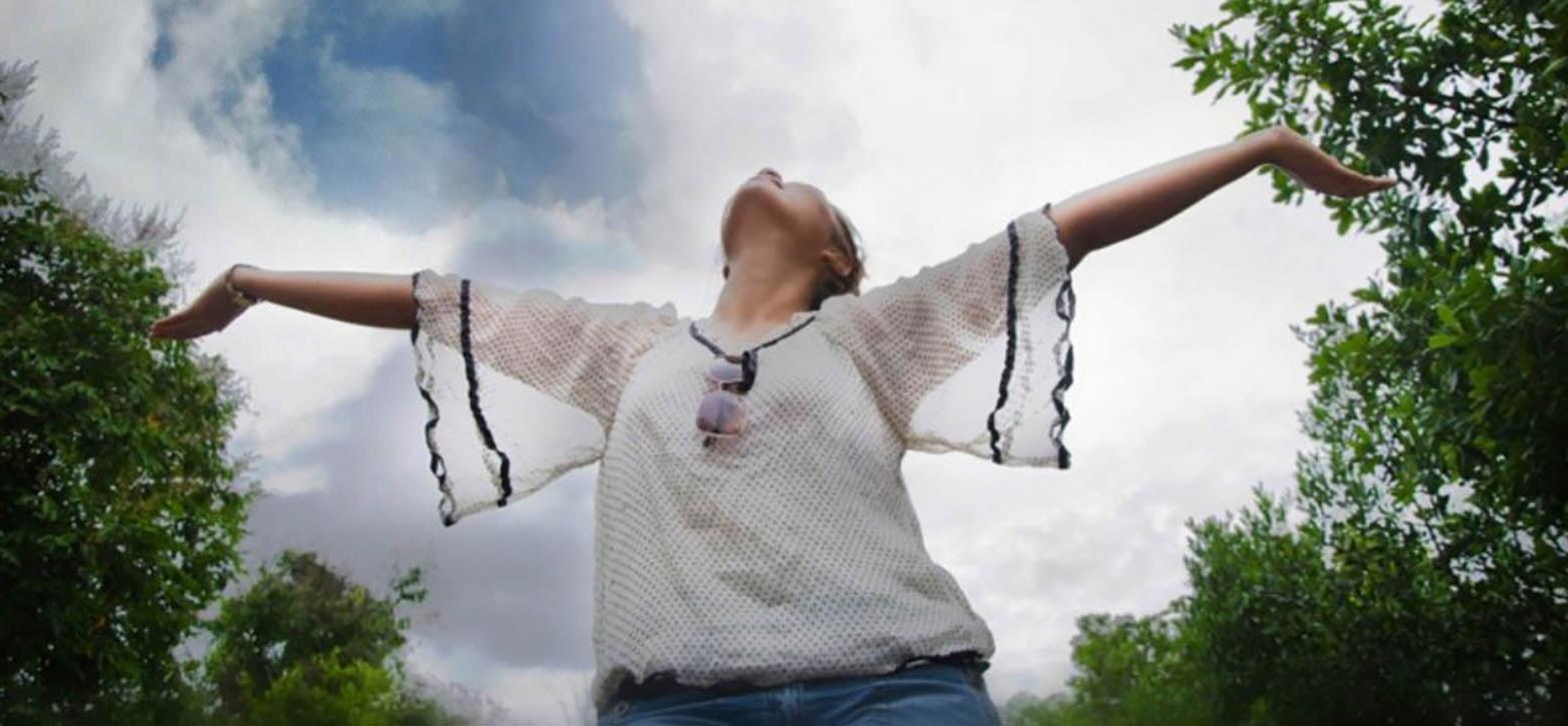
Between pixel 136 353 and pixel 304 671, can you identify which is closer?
pixel 136 353

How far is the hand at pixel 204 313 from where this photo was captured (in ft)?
5.70

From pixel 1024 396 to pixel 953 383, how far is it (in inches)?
3.7

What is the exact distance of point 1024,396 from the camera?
158 cm

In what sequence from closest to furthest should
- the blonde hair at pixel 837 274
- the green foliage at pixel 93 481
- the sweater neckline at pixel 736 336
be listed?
the sweater neckline at pixel 736 336
the blonde hair at pixel 837 274
the green foliage at pixel 93 481

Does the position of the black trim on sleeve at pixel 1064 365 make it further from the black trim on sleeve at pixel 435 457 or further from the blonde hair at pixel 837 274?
the black trim on sleeve at pixel 435 457

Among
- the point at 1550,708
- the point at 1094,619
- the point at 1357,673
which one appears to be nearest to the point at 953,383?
the point at 1550,708

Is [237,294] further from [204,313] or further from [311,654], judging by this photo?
[311,654]

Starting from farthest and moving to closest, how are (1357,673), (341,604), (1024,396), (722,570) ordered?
(341,604) → (1357,673) → (1024,396) → (722,570)

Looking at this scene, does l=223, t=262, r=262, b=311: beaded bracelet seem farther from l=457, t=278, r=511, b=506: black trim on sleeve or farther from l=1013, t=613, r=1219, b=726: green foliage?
l=1013, t=613, r=1219, b=726: green foliage

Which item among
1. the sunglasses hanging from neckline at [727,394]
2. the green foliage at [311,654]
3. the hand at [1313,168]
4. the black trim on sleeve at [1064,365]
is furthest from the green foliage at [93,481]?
the hand at [1313,168]

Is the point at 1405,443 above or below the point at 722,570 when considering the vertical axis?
above

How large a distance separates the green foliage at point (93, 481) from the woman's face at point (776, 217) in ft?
26.4

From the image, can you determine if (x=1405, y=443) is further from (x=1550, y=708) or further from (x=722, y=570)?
(x=722, y=570)

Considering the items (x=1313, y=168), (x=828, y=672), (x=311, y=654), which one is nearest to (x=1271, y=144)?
(x=1313, y=168)
